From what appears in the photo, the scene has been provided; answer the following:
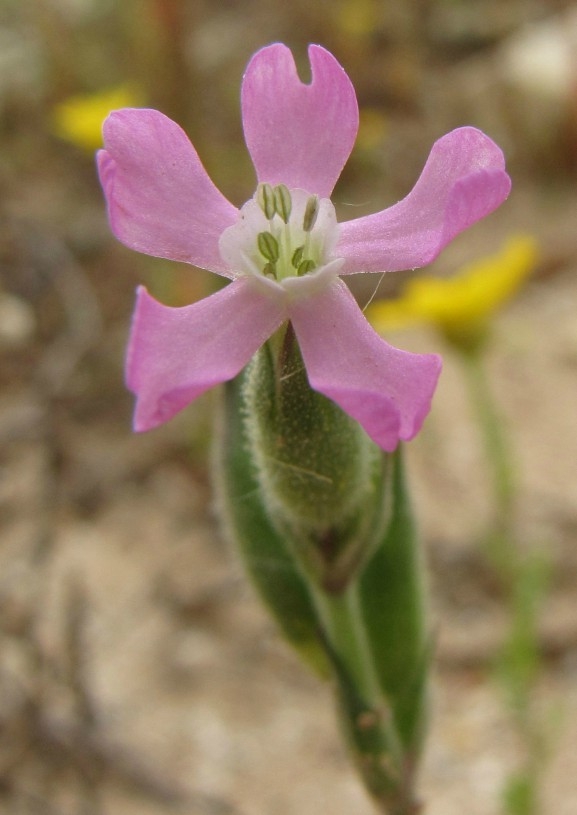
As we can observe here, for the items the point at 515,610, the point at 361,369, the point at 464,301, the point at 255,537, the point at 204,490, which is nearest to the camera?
the point at 361,369

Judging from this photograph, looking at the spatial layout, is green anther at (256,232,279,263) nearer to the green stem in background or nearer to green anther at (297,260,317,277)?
green anther at (297,260,317,277)

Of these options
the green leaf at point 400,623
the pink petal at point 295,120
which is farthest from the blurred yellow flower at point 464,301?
the pink petal at point 295,120

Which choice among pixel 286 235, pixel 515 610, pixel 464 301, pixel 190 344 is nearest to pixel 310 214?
pixel 286 235

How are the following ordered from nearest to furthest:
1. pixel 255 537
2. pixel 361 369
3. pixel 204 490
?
pixel 361 369 → pixel 255 537 → pixel 204 490

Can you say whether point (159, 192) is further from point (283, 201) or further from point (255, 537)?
point (255, 537)

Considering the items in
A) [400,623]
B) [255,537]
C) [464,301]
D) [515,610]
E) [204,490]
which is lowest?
[204,490]

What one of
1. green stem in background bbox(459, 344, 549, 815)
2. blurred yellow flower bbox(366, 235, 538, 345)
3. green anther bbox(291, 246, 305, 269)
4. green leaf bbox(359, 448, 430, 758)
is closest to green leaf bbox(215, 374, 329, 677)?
green leaf bbox(359, 448, 430, 758)

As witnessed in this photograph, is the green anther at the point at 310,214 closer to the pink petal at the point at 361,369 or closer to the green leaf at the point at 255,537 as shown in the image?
the pink petal at the point at 361,369

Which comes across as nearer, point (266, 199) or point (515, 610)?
point (266, 199)
